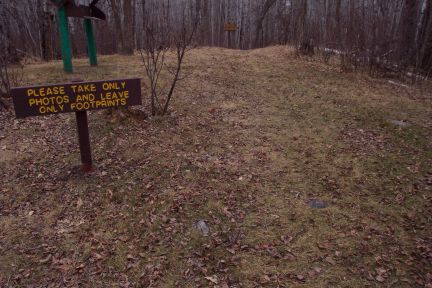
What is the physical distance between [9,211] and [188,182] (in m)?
2.55

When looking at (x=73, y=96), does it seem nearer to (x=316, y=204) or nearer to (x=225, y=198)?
(x=225, y=198)

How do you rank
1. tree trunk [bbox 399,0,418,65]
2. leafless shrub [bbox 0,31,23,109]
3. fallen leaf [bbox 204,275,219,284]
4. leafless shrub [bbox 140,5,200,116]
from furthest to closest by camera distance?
1. tree trunk [bbox 399,0,418,65]
2. leafless shrub [bbox 0,31,23,109]
3. leafless shrub [bbox 140,5,200,116]
4. fallen leaf [bbox 204,275,219,284]

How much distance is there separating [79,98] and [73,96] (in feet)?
0.27

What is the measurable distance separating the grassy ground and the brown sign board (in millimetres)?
1236

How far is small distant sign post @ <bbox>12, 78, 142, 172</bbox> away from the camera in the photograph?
4.16 m

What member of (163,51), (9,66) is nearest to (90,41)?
(9,66)

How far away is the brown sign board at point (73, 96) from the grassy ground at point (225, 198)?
1236mm

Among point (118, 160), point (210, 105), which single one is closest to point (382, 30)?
point (210, 105)

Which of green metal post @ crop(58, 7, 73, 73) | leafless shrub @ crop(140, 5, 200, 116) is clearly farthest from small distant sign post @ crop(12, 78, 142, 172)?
green metal post @ crop(58, 7, 73, 73)

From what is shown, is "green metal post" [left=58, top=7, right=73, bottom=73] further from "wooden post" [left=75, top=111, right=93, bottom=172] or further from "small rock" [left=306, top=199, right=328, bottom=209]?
"small rock" [left=306, top=199, right=328, bottom=209]

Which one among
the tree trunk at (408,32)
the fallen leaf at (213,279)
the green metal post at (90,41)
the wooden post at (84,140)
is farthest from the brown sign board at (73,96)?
the tree trunk at (408,32)

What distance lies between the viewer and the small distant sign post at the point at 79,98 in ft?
13.6

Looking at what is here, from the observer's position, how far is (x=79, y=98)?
14.7ft

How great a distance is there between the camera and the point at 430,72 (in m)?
10.2
